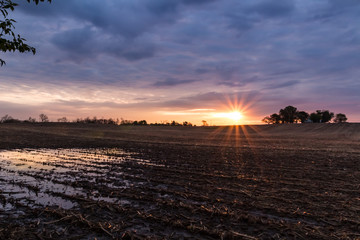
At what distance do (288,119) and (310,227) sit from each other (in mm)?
108085

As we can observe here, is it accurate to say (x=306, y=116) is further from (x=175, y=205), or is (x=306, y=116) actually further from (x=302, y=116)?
(x=175, y=205)

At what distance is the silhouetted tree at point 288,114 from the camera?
4045 inches

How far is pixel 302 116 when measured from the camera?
337ft

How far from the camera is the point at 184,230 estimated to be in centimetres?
535

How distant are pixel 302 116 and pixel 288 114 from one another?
6024 millimetres

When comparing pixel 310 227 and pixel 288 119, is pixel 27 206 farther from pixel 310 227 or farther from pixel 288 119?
pixel 288 119

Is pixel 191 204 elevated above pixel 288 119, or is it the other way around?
pixel 288 119

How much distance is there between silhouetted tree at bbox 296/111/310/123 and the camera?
101662 millimetres

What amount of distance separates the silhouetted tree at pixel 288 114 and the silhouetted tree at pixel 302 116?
5.95 ft

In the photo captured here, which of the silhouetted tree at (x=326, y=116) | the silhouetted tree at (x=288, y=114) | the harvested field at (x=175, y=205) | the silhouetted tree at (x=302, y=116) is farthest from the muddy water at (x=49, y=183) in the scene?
the silhouetted tree at (x=326, y=116)

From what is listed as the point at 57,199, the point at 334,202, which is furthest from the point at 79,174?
the point at 334,202

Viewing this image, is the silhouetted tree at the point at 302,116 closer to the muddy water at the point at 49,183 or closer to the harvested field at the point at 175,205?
the harvested field at the point at 175,205

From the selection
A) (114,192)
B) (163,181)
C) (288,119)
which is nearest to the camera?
(114,192)

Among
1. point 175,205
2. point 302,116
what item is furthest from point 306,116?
point 175,205
